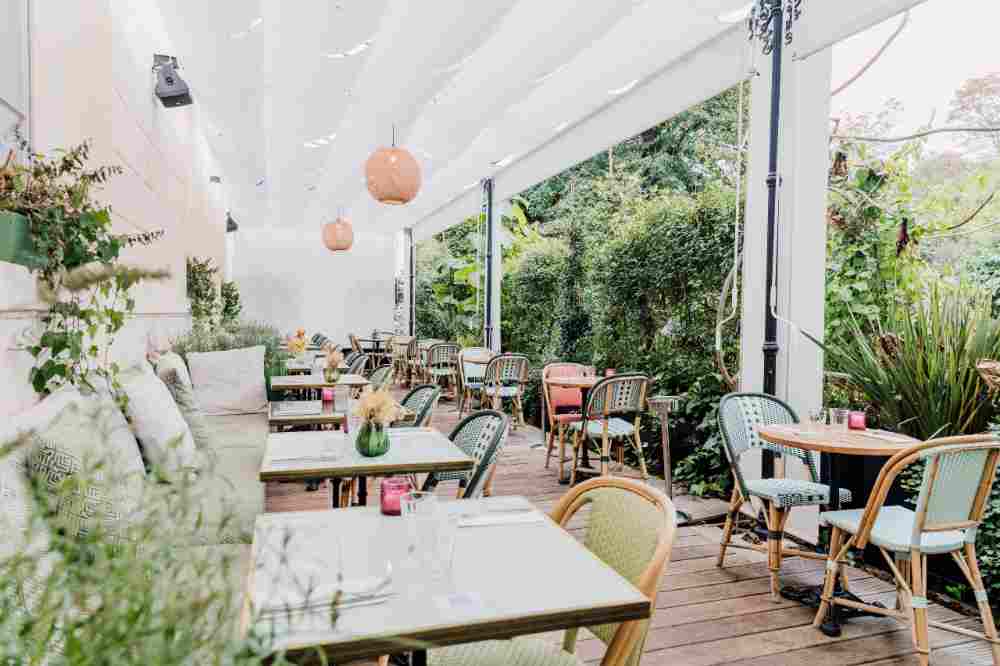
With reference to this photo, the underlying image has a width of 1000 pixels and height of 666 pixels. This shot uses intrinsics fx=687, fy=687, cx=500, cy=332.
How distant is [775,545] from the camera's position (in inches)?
127

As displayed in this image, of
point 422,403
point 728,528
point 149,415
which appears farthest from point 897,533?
point 149,415

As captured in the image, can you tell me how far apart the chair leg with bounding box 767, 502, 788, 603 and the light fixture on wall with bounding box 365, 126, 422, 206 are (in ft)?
11.8

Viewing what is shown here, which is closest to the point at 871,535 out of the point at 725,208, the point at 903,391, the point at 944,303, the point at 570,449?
the point at 903,391

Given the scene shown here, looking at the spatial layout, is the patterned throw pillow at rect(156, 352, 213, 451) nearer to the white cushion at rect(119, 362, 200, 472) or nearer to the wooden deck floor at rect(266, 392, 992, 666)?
the white cushion at rect(119, 362, 200, 472)

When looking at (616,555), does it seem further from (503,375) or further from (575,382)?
(503,375)

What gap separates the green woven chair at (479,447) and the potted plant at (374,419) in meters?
0.25

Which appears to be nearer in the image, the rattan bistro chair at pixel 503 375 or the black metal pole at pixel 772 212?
the black metal pole at pixel 772 212

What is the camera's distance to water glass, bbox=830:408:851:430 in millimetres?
3355

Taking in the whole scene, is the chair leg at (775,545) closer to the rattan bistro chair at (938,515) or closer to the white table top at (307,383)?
the rattan bistro chair at (938,515)

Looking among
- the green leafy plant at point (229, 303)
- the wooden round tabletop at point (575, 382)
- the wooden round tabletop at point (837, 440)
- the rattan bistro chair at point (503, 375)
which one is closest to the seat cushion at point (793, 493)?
the wooden round tabletop at point (837, 440)

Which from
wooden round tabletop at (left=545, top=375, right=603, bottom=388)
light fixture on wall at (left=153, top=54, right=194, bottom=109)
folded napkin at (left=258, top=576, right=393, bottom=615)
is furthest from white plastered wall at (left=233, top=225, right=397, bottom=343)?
folded napkin at (left=258, top=576, right=393, bottom=615)

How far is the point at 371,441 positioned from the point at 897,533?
207 cm

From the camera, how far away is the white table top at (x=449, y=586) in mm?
1229

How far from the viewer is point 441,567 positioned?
1.42m
